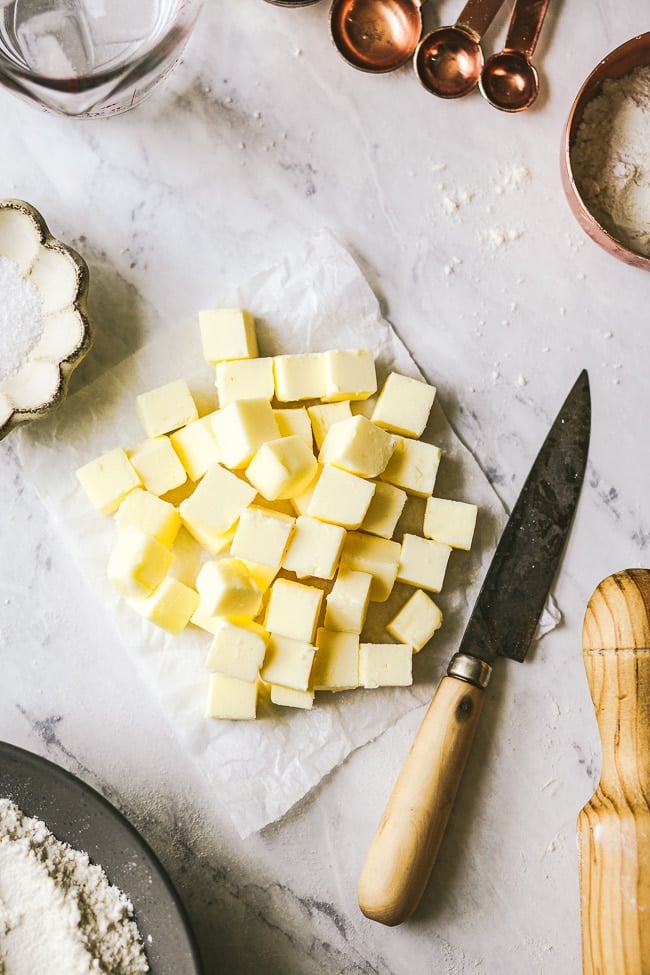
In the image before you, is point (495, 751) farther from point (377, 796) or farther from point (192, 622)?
point (192, 622)

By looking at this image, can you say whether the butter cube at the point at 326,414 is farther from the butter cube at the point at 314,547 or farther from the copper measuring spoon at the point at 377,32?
the copper measuring spoon at the point at 377,32

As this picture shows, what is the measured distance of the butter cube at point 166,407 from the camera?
4.35 ft

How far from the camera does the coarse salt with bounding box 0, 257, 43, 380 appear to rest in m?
1.28

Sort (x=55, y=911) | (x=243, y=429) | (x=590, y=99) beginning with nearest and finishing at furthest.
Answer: (x=55, y=911)
(x=243, y=429)
(x=590, y=99)

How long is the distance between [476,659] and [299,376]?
20.6 inches

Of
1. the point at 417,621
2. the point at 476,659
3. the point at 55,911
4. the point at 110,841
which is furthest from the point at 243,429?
the point at 55,911

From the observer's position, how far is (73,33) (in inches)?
52.9

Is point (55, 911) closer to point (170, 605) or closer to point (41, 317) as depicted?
point (170, 605)

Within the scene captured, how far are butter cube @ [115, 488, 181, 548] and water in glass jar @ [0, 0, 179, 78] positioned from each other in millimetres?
678

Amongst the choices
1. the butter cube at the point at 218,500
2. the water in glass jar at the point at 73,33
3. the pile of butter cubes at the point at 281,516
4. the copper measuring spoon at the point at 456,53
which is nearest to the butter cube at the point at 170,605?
the pile of butter cubes at the point at 281,516

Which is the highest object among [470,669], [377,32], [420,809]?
[377,32]

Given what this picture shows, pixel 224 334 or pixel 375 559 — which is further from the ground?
pixel 224 334

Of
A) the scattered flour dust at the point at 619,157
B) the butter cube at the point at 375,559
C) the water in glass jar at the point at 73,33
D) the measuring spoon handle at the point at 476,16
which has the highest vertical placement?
the measuring spoon handle at the point at 476,16

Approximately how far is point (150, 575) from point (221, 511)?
5.6 inches
